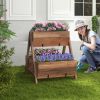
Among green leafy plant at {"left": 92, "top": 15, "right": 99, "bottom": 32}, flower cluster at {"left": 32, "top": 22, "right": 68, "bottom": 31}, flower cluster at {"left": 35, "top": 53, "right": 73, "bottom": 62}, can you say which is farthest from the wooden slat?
green leafy plant at {"left": 92, "top": 15, "right": 99, "bottom": 32}

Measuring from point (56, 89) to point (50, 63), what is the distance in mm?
682

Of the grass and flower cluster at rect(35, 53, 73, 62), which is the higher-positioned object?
flower cluster at rect(35, 53, 73, 62)

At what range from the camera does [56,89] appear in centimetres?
647

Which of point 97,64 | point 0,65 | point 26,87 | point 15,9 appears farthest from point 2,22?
point 15,9

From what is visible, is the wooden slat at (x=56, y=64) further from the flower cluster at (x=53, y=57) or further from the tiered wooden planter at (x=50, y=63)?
the flower cluster at (x=53, y=57)

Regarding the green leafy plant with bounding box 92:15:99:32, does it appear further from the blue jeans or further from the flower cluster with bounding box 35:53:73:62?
the flower cluster with bounding box 35:53:73:62

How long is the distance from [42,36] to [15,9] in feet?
7.90

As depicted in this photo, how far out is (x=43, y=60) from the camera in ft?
23.2

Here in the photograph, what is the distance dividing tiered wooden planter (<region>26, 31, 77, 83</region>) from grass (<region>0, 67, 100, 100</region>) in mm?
142

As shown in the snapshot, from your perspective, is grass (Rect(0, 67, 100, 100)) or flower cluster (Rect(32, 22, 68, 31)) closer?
grass (Rect(0, 67, 100, 100))

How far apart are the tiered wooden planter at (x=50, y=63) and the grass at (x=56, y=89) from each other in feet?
0.47

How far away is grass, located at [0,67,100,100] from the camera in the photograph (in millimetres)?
5969

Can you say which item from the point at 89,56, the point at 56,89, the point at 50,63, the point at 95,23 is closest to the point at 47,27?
the point at 50,63

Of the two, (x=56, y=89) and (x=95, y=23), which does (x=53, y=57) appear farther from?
(x=95, y=23)
